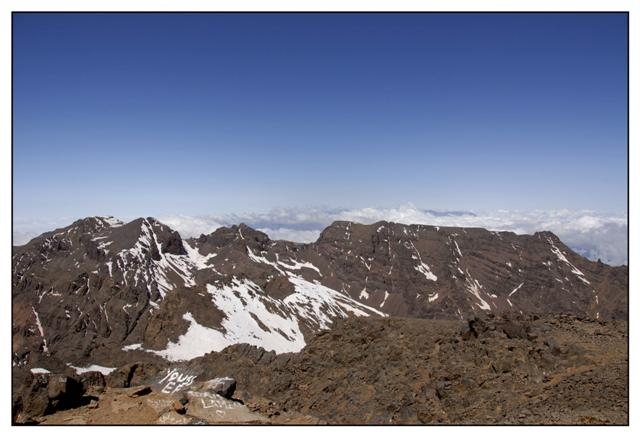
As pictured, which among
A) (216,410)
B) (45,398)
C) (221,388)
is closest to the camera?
(45,398)

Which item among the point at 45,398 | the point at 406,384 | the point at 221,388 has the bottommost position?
the point at 406,384

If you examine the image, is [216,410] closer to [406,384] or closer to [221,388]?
[221,388]

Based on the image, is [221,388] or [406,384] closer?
[221,388]

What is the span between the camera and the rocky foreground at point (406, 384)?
27188 mm

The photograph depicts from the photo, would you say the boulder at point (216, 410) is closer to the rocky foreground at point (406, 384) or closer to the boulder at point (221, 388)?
the rocky foreground at point (406, 384)

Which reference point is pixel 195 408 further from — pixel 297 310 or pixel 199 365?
pixel 297 310

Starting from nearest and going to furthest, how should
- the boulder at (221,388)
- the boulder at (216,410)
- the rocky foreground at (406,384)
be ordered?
the rocky foreground at (406,384) → the boulder at (216,410) → the boulder at (221,388)

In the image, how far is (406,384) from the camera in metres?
36.2

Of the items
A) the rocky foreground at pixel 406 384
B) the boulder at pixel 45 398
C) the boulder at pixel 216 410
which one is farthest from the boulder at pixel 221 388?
the boulder at pixel 45 398

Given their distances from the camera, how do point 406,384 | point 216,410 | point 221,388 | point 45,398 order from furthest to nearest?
1. point 406,384
2. point 221,388
3. point 216,410
4. point 45,398

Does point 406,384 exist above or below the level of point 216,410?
below

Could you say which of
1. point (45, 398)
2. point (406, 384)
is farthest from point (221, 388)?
point (406, 384)

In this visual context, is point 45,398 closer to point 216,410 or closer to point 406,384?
point 216,410

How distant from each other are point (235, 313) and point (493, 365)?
132m
